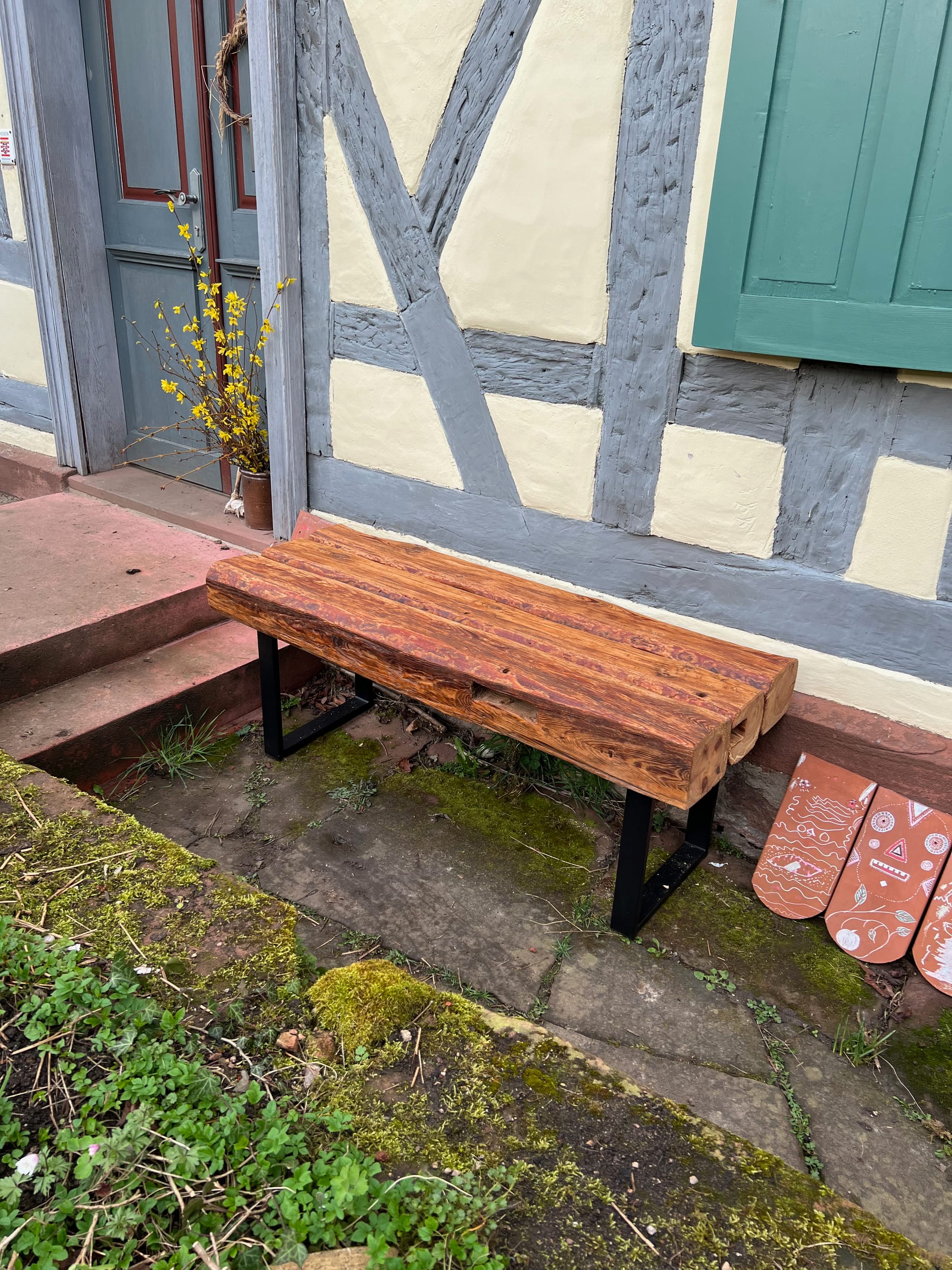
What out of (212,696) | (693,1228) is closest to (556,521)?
(212,696)

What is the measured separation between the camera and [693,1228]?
153cm

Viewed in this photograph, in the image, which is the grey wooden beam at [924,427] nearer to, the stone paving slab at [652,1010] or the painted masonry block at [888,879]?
the painted masonry block at [888,879]

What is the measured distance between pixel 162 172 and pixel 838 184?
3205 mm

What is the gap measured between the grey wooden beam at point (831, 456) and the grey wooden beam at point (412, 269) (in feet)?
2.97

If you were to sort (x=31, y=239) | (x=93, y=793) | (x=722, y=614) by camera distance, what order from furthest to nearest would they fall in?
(x=31, y=239)
(x=93, y=793)
(x=722, y=614)

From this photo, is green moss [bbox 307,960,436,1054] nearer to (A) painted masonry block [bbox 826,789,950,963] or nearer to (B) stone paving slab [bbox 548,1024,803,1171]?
(B) stone paving slab [bbox 548,1024,803,1171]

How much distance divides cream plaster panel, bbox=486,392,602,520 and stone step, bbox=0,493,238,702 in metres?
1.38

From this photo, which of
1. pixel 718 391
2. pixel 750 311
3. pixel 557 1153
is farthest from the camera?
pixel 718 391

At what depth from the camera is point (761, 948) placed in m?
2.49

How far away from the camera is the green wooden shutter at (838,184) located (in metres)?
2.02

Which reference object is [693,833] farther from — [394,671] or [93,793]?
[93,793]

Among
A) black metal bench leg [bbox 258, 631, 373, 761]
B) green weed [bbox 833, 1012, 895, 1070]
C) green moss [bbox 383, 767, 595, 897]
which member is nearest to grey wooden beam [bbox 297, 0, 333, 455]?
black metal bench leg [bbox 258, 631, 373, 761]

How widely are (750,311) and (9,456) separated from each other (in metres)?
4.09

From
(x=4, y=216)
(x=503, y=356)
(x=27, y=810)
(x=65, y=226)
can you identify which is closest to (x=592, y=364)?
(x=503, y=356)
